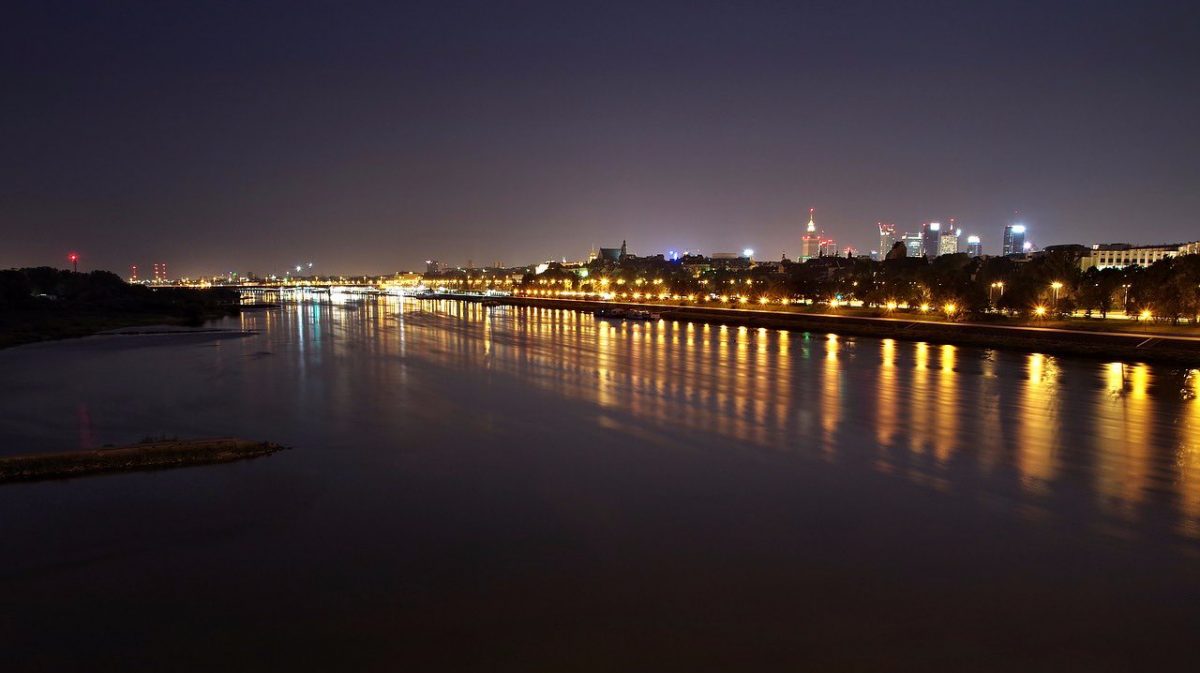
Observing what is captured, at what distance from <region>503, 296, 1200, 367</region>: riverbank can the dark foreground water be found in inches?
528

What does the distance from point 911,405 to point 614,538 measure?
44.7 feet

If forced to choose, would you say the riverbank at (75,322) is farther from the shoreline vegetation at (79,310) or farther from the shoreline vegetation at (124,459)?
the shoreline vegetation at (124,459)

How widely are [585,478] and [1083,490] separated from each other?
8238 mm

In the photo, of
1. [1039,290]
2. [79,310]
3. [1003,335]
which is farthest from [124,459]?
[79,310]

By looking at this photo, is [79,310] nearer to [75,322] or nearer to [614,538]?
[75,322]

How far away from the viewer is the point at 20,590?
7316mm

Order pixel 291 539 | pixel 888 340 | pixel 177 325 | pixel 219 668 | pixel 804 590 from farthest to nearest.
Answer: pixel 177 325 < pixel 888 340 < pixel 291 539 < pixel 804 590 < pixel 219 668

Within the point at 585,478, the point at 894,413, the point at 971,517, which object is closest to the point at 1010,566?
the point at 971,517

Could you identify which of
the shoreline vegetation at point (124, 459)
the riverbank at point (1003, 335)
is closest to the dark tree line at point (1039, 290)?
the riverbank at point (1003, 335)

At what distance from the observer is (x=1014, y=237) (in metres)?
198

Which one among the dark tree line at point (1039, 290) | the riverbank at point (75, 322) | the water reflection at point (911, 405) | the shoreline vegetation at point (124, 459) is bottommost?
the water reflection at point (911, 405)

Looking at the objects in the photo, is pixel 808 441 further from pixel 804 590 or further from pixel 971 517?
pixel 804 590

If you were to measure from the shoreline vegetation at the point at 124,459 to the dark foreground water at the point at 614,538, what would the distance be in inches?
18.5

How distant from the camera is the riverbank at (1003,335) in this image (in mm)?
29675
